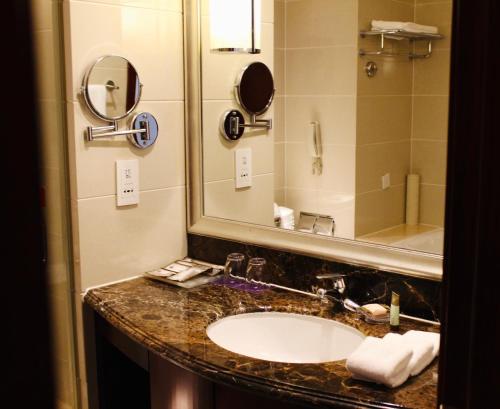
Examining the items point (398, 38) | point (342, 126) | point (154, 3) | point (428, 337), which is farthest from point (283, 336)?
point (154, 3)

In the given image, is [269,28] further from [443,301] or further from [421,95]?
[443,301]

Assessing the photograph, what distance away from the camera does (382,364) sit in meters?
1.23

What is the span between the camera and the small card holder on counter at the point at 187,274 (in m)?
1.93

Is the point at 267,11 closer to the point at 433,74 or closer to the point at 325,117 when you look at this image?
the point at 325,117

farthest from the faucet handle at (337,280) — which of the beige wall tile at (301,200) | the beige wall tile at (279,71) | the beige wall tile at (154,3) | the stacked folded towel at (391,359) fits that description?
the beige wall tile at (154,3)

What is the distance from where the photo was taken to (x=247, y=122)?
2.01m

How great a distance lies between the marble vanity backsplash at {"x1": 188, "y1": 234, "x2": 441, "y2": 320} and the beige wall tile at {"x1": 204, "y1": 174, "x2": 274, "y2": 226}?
0.09 metres

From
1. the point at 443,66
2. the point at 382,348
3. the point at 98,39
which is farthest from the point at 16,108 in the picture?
the point at 98,39

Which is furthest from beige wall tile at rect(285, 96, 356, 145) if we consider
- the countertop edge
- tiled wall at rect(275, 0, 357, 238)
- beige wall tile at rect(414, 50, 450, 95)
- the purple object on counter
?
the countertop edge

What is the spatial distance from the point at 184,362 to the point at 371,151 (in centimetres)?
71

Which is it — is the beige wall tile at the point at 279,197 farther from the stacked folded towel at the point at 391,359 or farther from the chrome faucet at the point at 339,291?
the stacked folded towel at the point at 391,359

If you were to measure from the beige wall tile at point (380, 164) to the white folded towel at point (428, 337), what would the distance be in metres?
0.38

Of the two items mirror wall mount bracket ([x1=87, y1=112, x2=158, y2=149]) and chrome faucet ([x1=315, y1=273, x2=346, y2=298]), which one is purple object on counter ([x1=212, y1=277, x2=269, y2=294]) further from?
mirror wall mount bracket ([x1=87, y1=112, x2=158, y2=149])

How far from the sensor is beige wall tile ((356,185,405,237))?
1.59 meters
